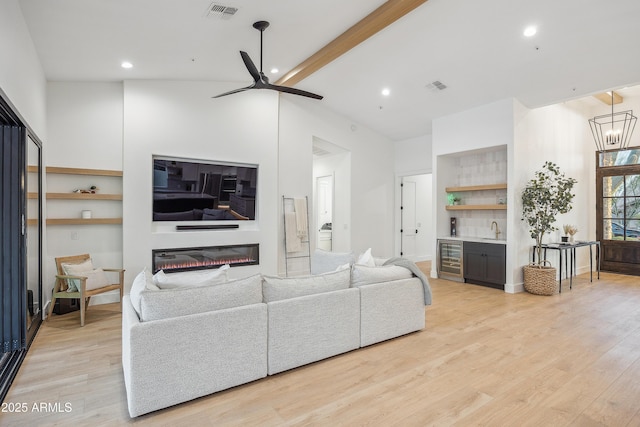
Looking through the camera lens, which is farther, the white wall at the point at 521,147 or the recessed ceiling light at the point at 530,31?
the white wall at the point at 521,147

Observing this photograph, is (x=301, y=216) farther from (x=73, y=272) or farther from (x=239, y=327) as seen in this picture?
(x=239, y=327)

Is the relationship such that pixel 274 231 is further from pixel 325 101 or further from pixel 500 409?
pixel 500 409

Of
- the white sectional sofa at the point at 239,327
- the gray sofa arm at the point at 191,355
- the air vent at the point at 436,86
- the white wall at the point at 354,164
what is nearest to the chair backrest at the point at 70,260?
the white sectional sofa at the point at 239,327

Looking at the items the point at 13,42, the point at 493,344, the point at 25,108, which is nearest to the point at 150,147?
the point at 25,108

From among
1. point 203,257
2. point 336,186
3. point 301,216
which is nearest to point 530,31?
point 301,216

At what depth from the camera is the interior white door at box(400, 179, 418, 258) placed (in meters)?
8.68

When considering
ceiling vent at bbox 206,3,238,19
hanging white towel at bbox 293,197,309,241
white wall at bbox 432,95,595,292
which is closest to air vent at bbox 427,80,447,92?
white wall at bbox 432,95,595,292

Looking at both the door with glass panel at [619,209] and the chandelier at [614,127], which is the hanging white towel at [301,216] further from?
the door with glass panel at [619,209]

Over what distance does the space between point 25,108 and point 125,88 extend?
5.89ft

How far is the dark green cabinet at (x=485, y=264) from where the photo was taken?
5.80 m

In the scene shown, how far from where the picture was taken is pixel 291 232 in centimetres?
648

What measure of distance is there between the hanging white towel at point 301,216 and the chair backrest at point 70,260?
333 cm

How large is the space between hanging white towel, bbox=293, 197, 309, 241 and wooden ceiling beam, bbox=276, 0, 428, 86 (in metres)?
2.25

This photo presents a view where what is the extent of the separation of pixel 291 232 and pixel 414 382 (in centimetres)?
416
